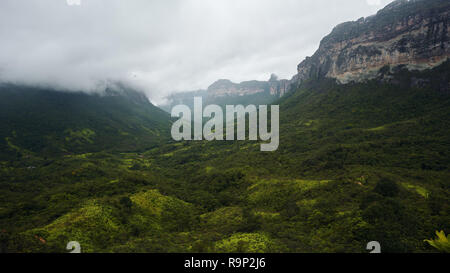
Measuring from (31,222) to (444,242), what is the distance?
71.2 metres

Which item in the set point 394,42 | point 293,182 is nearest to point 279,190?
point 293,182

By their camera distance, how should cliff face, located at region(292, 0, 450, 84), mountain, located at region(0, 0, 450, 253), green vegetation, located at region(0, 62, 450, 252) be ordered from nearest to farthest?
green vegetation, located at region(0, 62, 450, 252)
mountain, located at region(0, 0, 450, 253)
cliff face, located at region(292, 0, 450, 84)

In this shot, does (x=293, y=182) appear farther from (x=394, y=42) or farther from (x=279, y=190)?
(x=394, y=42)

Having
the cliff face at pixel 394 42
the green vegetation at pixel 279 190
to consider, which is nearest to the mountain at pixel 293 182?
the green vegetation at pixel 279 190

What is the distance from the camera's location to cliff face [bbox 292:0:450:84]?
120 meters

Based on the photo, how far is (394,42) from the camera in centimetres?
13688

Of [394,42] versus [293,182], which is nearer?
[293,182]

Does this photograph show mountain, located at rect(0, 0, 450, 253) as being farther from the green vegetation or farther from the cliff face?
the cliff face

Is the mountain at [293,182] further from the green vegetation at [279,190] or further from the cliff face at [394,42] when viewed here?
the cliff face at [394,42]

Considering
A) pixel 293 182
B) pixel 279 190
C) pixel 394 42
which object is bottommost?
pixel 279 190

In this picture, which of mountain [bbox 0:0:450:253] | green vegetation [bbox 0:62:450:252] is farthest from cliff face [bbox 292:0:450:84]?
green vegetation [bbox 0:62:450:252]

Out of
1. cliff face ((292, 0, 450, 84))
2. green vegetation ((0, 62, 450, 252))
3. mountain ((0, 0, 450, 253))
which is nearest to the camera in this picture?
green vegetation ((0, 62, 450, 252))

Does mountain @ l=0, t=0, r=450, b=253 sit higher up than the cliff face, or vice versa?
the cliff face

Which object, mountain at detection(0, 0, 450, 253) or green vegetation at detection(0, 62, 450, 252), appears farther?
mountain at detection(0, 0, 450, 253)
